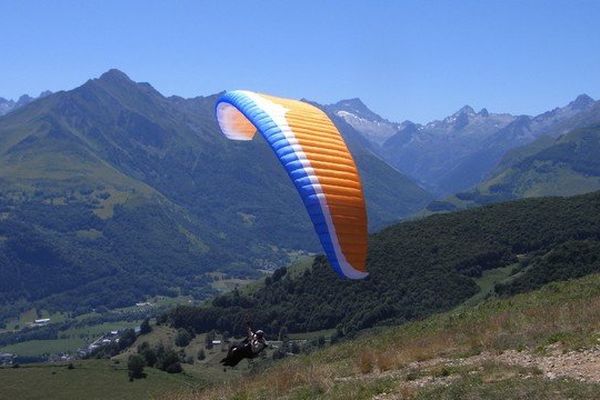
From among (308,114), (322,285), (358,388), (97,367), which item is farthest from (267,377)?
(322,285)

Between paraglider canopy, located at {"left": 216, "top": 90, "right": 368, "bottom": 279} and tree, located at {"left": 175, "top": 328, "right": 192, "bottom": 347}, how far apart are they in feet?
314

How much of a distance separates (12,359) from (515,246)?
13487 centimetres

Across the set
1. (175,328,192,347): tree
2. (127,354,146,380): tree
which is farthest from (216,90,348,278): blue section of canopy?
(175,328,192,347): tree

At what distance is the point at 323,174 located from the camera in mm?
15742

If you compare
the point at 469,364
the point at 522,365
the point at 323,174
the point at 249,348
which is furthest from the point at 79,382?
the point at 522,365

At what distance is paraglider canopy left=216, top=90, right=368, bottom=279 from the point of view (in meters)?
15.1

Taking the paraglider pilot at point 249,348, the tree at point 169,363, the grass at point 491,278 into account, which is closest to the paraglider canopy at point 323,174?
the paraglider pilot at point 249,348

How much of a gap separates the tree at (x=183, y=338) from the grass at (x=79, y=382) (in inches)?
1530

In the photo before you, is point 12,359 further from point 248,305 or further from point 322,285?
point 322,285

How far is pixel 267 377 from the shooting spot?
17562 millimetres

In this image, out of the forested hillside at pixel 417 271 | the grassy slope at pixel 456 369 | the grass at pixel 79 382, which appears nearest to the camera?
the grassy slope at pixel 456 369

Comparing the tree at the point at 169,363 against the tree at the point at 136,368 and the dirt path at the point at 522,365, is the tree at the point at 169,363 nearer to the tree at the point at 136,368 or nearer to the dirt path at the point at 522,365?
the tree at the point at 136,368

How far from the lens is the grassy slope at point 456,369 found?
1317 centimetres

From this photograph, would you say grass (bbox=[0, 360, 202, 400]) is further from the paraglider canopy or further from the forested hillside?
the paraglider canopy
